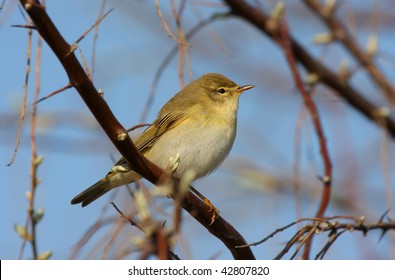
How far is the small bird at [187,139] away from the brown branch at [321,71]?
0.71 m

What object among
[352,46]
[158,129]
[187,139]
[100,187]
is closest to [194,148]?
[187,139]

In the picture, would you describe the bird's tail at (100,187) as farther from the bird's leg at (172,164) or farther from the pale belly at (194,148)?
the bird's leg at (172,164)

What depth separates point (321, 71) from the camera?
16.3 feet

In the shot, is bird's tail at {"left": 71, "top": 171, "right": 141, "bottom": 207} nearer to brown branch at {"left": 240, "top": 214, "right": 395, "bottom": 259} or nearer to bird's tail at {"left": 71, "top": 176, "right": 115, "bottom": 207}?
bird's tail at {"left": 71, "top": 176, "right": 115, "bottom": 207}

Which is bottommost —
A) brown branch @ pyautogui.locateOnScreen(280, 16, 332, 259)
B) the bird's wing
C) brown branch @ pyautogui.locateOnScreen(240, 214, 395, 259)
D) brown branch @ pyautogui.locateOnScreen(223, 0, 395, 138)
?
brown branch @ pyautogui.locateOnScreen(240, 214, 395, 259)

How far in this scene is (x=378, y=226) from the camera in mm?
2922

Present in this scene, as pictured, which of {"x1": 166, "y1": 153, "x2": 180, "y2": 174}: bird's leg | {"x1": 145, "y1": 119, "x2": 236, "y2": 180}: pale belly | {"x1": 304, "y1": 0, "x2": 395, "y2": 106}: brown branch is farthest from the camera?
{"x1": 304, "y1": 0, "x2": 395, "y2": 106}: brown branch

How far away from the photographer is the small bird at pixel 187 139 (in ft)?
15.0

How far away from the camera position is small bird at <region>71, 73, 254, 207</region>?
458 cm

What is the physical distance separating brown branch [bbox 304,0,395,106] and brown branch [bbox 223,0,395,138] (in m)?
0.18

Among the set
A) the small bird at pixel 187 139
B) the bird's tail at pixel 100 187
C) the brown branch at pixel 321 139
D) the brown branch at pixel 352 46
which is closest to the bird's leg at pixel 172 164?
the brown branch at pixel 321 139

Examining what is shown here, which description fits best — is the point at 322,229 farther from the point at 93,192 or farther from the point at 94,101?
the point at 93,192

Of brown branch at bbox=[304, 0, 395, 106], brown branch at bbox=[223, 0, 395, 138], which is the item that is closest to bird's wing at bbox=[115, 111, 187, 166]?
brown branch at bbox=[223, 0, 395, 138]
